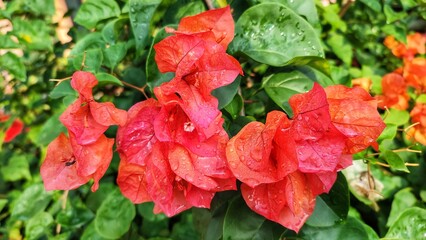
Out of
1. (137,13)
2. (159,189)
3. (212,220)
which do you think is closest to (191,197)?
(159,189)

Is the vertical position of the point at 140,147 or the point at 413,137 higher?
the point at 140,147

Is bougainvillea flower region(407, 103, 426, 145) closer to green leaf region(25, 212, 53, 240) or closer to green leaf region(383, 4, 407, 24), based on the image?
green leaf region(383, 4, 407, 24)

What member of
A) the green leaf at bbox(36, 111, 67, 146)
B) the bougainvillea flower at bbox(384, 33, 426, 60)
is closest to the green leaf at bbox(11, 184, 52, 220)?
the green leaf at bbox(36, 111, 67, 146)

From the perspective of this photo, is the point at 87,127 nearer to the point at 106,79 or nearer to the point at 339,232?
the point at 106,79

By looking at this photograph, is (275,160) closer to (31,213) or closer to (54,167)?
(54,167)

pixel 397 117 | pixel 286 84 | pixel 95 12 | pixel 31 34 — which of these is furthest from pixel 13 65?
pixel 397 117

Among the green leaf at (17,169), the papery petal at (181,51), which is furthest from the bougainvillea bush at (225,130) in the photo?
the green leaf at (17,169)
